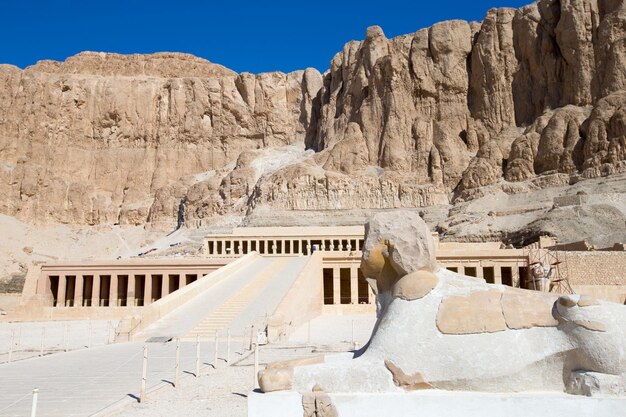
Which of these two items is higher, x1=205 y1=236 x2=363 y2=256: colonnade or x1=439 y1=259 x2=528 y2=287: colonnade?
x1=205 y1=236 x2=363 y2=256: colonnade

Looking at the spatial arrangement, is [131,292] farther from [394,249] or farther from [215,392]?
[394,249]

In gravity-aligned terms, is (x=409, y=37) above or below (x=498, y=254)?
above

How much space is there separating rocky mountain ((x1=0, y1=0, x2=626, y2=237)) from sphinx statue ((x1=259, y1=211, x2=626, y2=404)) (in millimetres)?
64532

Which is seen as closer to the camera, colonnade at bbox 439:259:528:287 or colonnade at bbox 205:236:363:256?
colonnade at bbox 439:259:528:287

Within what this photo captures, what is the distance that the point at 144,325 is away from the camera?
19422 millimetres

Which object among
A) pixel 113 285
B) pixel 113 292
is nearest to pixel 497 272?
pixel 113 292

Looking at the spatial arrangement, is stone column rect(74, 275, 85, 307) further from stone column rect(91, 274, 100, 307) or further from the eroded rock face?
the eroded rock face

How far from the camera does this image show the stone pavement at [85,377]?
8250 millimetres

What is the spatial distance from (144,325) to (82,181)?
291 feet

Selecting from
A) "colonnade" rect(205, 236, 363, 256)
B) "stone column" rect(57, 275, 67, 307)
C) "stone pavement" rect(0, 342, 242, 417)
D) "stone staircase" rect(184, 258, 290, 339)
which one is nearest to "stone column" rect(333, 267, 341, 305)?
"stone staircase" rect(184, 258, 290, 339)

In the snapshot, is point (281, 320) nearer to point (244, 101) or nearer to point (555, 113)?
point (555, 113)

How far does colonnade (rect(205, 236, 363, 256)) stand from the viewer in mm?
52094

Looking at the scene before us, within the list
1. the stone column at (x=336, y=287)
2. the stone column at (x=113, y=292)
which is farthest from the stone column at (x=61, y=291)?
the stone column at (x=336, y=287)

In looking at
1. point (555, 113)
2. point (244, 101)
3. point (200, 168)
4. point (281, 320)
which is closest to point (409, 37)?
point (555, 113)
